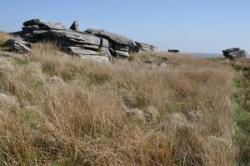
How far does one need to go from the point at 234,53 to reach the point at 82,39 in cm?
1810

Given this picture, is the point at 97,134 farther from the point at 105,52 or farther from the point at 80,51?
the point at 105,52

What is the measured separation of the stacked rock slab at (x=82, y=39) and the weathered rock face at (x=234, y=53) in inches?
544

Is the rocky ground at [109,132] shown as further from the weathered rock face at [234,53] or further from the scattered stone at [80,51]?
the weathered rock face at [234,53]

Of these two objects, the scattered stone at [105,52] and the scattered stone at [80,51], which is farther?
the scattered stone at [105,52]

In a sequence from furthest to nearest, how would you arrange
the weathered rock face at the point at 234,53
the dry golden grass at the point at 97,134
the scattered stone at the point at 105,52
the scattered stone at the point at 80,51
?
the weathered rock face at the point at 234,53, the scattered stone at the point at 105,52, the scattered stone at the point at 80,51, the dry golden grass at the point at 97,134

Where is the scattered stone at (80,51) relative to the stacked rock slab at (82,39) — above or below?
below

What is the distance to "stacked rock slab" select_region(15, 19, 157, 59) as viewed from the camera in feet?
43.8

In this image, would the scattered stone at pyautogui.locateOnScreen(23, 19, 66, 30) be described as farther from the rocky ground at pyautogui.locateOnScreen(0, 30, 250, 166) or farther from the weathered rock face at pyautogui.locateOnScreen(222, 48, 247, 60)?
the weathered rock face at pyautogui.locateOnScreen(222, 48, 247, 60)

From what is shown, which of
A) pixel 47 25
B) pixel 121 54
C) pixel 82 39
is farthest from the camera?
pixel 47 25

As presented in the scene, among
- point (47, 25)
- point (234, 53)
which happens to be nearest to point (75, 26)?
point (47, 25)

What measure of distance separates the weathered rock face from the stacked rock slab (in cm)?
1381

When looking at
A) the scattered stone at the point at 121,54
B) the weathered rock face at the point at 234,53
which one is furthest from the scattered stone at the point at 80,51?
the weathered rock face at the point at 234,53

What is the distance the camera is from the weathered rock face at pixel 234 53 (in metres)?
27.5

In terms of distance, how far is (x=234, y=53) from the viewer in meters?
27.9
